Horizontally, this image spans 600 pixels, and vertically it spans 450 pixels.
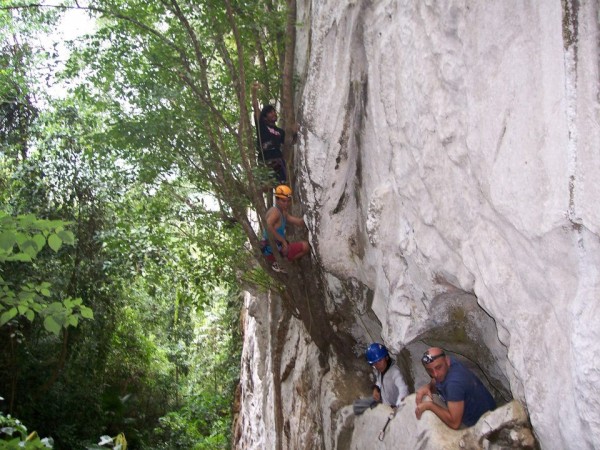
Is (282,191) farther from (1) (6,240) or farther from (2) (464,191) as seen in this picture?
(1) (6,240)

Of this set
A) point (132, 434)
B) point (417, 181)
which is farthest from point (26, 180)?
point (417, 181)

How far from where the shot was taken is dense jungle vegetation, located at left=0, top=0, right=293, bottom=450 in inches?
302

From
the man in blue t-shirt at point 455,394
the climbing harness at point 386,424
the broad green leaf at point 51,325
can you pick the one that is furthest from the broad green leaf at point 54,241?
the climbing harness at point 386,424

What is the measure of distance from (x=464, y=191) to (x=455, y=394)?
1644mm

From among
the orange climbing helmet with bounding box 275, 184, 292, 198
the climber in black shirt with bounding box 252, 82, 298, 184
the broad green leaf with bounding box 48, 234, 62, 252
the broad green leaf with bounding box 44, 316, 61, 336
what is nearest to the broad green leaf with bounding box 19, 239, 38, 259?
the broad green leaf with bounding box 48, 234, 62, 252

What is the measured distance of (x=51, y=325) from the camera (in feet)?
13.6

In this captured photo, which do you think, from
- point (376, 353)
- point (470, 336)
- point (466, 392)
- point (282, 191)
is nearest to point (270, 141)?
point (282, 191)

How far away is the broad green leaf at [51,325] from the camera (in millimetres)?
4094

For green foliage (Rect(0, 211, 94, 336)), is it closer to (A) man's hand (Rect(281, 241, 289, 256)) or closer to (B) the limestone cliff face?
(B) the limestone cliff face

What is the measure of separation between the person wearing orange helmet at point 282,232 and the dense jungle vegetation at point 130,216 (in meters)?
0.27

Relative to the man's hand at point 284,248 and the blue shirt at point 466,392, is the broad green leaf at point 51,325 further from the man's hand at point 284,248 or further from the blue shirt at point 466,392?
the man's hand at point 284,248

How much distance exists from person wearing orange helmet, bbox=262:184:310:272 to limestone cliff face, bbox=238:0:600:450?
355 millimetres

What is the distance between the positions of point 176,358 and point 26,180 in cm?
1015

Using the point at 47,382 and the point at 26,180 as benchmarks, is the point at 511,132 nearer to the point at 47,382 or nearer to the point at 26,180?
the point at 26,180
